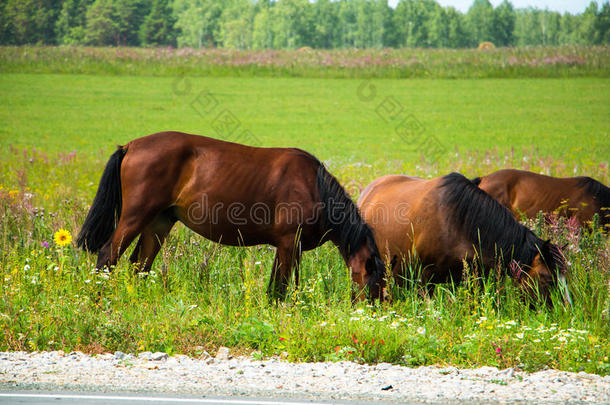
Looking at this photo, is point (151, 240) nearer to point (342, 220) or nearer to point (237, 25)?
point (342, 220)

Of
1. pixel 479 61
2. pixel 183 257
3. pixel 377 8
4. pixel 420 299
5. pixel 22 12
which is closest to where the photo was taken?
pixel 420 299

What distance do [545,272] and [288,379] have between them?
2.98m

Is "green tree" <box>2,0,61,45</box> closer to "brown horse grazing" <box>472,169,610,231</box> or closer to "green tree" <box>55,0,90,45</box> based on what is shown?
"green tree" <box>55,0,90,45</box>

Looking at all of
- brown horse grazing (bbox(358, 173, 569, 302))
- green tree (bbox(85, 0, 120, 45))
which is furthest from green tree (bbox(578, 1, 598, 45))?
brown horse grazing (bbox(358, 173, 569, 302))

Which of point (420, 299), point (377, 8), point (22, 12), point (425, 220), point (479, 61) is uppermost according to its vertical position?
point (377, 8)

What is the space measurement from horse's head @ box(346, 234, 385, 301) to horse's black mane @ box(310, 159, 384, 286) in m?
0.02

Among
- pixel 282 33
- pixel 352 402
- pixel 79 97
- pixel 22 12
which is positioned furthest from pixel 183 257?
pixel 282 33

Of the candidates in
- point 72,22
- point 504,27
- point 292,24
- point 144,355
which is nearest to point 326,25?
point 292,24

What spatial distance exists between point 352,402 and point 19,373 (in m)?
2.38

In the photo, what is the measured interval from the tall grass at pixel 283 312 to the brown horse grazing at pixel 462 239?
191mm

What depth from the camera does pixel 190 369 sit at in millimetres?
4660

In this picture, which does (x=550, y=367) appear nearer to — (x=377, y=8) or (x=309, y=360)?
(x=309, y=360)

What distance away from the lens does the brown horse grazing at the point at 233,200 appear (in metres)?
6.54

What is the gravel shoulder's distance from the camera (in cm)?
415
